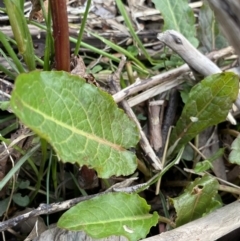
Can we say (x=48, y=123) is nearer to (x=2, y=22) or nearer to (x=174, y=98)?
(x=174, y=98)

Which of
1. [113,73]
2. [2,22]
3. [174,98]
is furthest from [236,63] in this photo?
[2,22]

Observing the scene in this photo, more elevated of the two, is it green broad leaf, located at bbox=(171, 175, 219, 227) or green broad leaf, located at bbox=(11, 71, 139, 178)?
green broad leaf, located at bbox=(11, 71, 139, 178)

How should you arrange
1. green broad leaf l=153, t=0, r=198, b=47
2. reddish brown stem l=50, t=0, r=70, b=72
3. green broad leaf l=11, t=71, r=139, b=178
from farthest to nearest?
green broad leaf l=153, t=0, r=198, b=47, reddish brown stem l=50, t=0, r=70, b=72, green broad leaf l=11, t=71, r=139, b=178

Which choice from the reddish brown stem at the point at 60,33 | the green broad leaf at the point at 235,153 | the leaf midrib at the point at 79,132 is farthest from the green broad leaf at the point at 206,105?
the reddish brown stem at the point at 60,33

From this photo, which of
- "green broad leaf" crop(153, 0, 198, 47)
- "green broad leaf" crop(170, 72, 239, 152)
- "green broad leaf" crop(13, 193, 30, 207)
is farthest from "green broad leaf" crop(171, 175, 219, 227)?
"green broad leaf" crop(153, 0, 198, 47)

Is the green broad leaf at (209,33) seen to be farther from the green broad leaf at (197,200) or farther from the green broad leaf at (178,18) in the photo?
the green broad leaf at (197,200)

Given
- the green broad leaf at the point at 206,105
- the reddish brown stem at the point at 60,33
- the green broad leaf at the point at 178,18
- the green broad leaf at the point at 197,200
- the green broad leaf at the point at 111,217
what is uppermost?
the reddish brown stem at the point at 60,33

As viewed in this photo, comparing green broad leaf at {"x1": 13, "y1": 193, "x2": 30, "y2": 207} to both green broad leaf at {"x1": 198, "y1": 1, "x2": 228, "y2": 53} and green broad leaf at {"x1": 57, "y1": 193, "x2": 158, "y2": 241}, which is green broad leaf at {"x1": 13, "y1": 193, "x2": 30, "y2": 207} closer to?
green broad leaf at {"x1": 57, "y1": 193, "x2": 158, "y2": 241}

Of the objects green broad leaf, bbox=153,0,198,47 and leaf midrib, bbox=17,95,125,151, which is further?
green broad leaf, bbox=153,0,198,47
